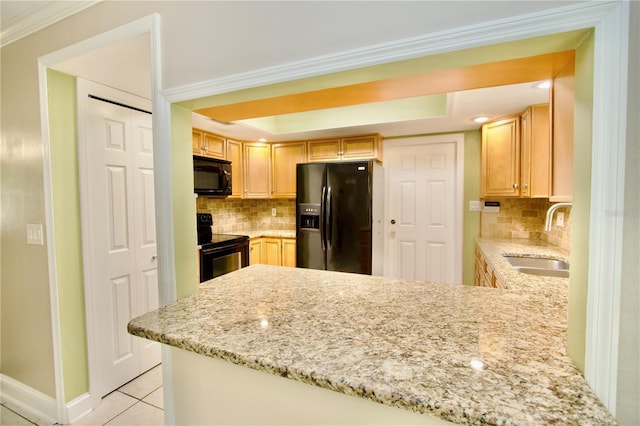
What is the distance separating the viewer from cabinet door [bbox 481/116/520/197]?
8.73 feet

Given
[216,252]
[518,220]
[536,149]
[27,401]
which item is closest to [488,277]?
[536,149]

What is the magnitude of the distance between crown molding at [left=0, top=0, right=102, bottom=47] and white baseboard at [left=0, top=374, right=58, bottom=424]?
2.21 metres

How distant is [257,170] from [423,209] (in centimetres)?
226

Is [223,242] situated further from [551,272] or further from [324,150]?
[551,272]

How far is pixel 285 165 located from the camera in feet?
12.8

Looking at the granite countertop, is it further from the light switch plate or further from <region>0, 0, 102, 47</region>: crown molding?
<region>0, 0, 102, 47</region>: crown molding

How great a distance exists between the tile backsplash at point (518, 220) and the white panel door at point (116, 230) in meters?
3.38

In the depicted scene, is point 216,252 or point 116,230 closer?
point 116,230

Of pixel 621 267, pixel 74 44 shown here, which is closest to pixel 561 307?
pixel 621 267

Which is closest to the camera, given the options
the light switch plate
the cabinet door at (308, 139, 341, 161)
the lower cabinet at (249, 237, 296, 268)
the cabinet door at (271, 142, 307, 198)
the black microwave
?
the light switch plate

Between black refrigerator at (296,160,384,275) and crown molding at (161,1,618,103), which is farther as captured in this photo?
black refrigerator at (296,160,384,275)

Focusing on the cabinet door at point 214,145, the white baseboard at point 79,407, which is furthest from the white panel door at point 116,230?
the cabinet door at point 214,145

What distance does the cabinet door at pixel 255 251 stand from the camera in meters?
3.65

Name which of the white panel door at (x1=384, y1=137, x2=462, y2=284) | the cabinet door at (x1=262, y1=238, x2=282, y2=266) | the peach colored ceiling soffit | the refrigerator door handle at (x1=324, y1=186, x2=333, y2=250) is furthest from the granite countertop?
the cabinet door at (x1=262, y1=238, x2=282, y2=266)
